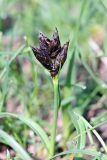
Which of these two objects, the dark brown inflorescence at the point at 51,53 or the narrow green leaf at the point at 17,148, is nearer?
the dark brown inflorescence at the point at 51,53

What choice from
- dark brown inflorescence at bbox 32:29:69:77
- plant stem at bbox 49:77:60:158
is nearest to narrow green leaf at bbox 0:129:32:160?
plant stem at bbox 49:77:60:158

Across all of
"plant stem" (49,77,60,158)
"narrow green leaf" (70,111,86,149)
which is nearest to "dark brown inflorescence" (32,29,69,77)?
"plant stem" (49,77,60,158)

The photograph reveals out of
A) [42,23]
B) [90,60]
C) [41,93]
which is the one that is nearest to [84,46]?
[90,60]

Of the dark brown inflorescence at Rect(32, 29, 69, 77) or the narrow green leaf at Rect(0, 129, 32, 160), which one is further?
the narrow green leaf at Rect(0, 129, 32, 160)

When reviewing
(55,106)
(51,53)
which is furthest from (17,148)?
(51,53)

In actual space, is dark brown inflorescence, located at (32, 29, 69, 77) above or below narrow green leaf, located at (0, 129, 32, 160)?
above

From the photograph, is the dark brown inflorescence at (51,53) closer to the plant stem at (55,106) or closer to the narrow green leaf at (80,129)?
the plant stem at (55,106)

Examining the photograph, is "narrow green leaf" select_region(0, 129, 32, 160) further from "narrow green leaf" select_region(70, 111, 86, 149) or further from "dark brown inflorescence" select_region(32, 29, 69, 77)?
"dark brown inflorescence" select_region(32, 29, 69, 77)

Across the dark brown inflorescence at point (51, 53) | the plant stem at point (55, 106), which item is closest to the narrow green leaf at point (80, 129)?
the plant stem at point (55, 106)

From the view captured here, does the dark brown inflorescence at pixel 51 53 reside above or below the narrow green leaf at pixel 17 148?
above
